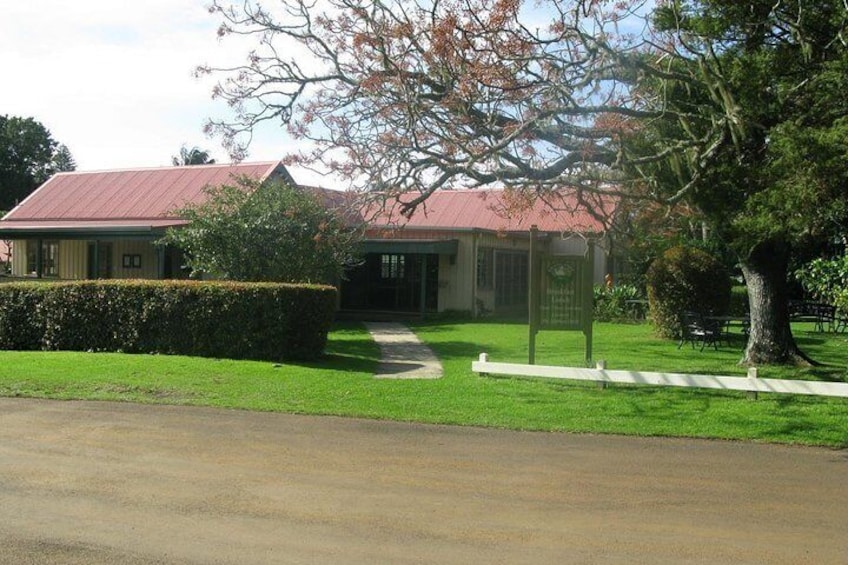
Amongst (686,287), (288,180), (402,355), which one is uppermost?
(288,180)

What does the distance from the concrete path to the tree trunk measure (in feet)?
19.1

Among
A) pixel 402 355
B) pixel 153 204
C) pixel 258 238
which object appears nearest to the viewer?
pixel 402 355

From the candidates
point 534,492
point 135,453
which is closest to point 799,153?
point 534,492

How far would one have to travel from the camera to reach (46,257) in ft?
98.8

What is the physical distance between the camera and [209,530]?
240 inches

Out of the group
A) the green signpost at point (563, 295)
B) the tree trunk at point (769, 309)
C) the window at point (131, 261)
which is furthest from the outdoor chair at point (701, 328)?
the window at point (131, 261)

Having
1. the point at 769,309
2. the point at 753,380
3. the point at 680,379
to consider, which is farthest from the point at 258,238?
the point at 753,380

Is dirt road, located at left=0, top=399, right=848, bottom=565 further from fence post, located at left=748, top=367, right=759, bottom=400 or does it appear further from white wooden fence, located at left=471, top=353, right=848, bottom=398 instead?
fence post, located at left=748, top=367, right=759, bottom=400

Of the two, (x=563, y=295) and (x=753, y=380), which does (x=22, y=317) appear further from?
(x=753, y=380)

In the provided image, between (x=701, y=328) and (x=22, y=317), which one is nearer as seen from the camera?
(x=22, y=317)

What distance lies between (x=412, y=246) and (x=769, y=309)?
1303cm

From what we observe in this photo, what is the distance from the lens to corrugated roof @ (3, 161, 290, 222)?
92.7 ft

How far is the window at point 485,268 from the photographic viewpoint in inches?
1102

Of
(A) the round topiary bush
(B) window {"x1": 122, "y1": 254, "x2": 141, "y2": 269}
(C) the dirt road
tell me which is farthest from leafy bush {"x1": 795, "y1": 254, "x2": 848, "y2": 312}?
(B) window {"x1": 122, "y1": 254, "x2": 141, "y2": 269}
